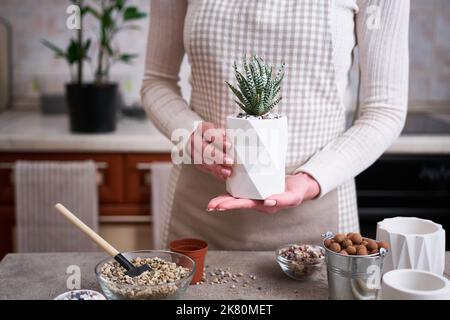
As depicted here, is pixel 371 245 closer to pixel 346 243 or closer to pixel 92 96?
pixel 346 243

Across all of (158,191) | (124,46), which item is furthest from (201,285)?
(124,46)

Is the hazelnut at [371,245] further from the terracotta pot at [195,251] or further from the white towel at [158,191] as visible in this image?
the white towel at [158,191]

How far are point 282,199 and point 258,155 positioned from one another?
9cm

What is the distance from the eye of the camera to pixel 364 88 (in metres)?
1.35

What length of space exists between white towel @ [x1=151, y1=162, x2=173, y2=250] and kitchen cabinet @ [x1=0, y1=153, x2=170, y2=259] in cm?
5

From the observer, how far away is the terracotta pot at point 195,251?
110cm

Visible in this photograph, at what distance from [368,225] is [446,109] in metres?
0.89

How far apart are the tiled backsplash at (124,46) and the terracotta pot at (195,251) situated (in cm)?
160

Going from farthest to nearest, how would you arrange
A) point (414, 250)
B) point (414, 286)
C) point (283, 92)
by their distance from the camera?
point (283, 92) → point (414, 250) → point (414, 286)

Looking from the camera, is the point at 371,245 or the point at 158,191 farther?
the point at 158,191

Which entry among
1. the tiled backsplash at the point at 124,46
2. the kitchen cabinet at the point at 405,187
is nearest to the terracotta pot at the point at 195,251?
the kitchen cabinet at the point at 405,187

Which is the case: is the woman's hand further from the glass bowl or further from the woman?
the glass bowl

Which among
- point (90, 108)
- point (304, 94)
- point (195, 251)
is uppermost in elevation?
point (304, 94)
